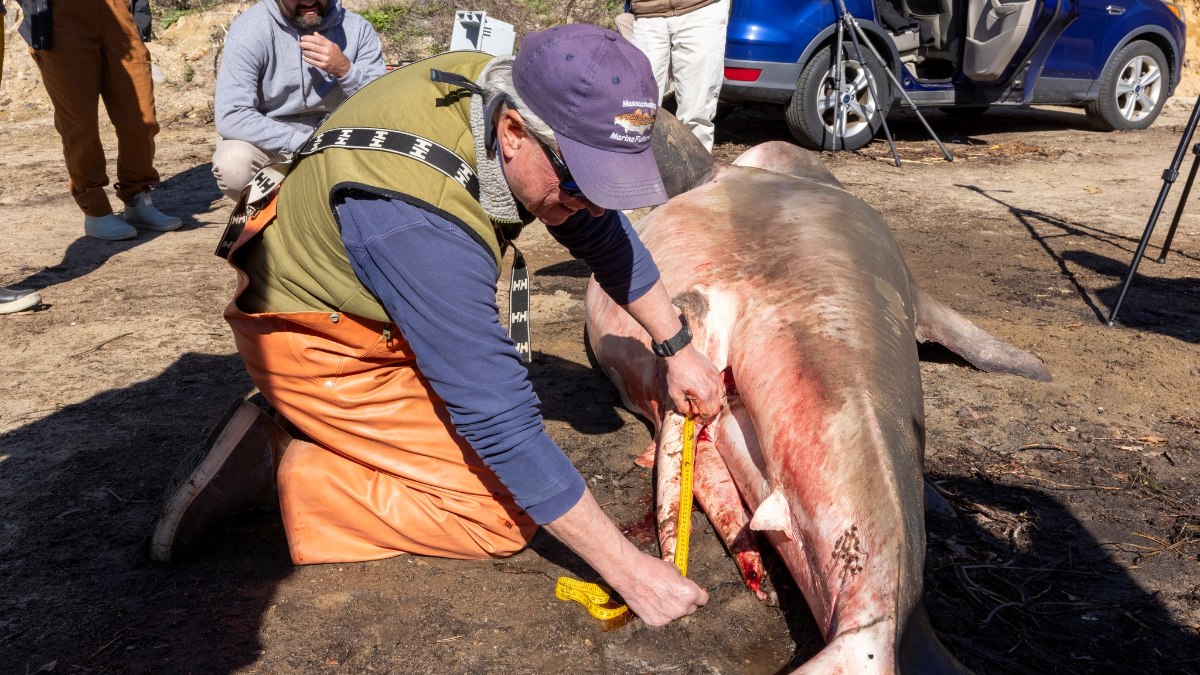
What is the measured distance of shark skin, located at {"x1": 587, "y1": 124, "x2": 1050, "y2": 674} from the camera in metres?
2.29

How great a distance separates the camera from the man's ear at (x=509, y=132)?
2197 millimetres

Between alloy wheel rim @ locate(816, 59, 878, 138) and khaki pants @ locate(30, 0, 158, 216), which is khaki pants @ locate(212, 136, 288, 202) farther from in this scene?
alloy wheel rim @ locate(816, 59, 878, 138)

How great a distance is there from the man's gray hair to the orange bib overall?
2.61 ft

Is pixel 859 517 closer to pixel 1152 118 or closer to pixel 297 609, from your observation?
pixel 297 609

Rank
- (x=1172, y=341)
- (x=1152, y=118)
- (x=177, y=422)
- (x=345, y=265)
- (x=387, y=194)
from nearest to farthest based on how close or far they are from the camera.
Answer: (x=387, y=194) < (x=345, y=265) < (x=177, y=422) < (x=1172, y=341) < (x=1152, y=118)

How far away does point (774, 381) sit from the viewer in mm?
2891

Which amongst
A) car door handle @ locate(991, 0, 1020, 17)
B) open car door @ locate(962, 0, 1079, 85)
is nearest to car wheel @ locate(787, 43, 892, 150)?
open car door @ locate(962, 0, 1079, 85)

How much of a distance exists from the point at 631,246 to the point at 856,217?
139 cm

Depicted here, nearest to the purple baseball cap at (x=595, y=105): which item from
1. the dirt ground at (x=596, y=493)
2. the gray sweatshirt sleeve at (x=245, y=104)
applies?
the dirt ground at (x=596, y=493)

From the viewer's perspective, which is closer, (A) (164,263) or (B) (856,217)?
(B) (856,217)

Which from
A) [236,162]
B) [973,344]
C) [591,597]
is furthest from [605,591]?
[236,162]

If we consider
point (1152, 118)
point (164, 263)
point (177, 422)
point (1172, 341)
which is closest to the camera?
point (177, 422)

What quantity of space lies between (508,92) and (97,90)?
15.6ft

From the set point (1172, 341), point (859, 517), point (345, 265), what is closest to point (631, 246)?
point (345, 265)
